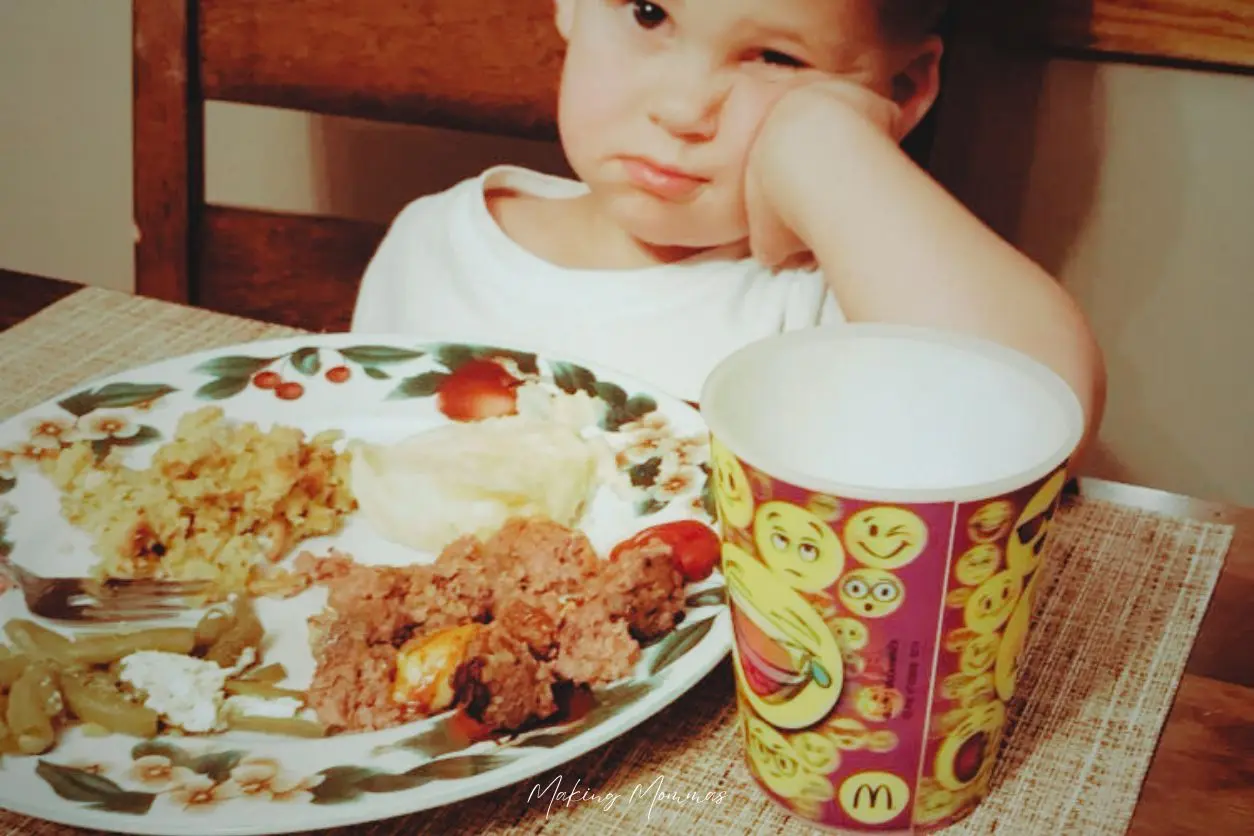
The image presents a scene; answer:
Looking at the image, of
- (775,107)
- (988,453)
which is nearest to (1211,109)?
(775,107)

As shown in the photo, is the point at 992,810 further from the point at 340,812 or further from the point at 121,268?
the point at 121,268

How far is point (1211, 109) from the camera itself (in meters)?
0.96

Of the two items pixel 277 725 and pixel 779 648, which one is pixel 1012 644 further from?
pixel 277 725

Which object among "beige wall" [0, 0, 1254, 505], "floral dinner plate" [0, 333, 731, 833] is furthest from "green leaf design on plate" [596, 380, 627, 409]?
"beige wall" [0, 0, 1254, 505]

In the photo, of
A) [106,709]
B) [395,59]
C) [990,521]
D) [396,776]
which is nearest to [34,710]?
[106,709]

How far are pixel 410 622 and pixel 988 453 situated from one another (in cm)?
23

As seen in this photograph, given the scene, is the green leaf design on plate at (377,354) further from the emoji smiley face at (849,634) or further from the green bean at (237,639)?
the emoji smiley face at (849,634)

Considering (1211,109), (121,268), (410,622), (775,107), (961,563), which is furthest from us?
(121,268)

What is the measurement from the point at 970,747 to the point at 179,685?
11.4 inches

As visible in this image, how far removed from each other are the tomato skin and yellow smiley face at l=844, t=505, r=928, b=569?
0.16m

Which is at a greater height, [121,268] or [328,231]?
[328,231]

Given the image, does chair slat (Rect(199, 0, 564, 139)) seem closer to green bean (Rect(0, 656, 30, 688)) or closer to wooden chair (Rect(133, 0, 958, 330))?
wooden chair (Rect(133, 0, 958, 330))

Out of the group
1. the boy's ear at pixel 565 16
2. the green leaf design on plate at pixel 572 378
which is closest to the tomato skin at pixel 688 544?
the green leaf design on plate at pixel 572 378

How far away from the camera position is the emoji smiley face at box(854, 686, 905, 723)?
0.40 meters
